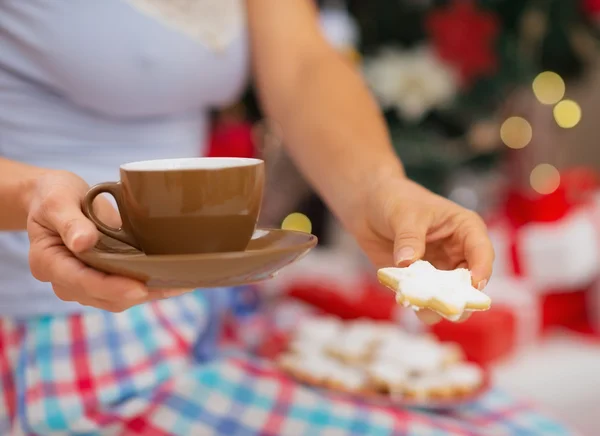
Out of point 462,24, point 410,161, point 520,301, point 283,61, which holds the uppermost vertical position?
point 462,24

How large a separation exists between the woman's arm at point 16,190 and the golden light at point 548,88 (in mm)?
1356

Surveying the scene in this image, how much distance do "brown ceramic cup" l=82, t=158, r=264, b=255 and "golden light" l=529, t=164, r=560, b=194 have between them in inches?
44.5

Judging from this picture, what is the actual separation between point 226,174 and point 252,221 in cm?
6

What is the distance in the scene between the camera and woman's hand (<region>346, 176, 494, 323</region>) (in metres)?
0.56

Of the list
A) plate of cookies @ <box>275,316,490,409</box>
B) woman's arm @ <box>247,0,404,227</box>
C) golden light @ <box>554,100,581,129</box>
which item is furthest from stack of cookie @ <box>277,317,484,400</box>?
golden light @ <box>554,100,581,129</box>

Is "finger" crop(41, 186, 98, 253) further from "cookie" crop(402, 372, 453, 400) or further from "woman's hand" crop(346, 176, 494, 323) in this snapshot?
"cookie" crop(402, 372, 453, 400)

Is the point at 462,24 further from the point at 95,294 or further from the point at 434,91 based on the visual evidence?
the point at 95,294

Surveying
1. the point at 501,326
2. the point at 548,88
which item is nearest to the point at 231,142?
the point at 501,326

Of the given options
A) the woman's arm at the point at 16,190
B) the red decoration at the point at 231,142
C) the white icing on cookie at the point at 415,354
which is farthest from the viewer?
the red decoration at the point at 231,142

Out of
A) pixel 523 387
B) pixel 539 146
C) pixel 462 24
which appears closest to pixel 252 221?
pixel 523 387

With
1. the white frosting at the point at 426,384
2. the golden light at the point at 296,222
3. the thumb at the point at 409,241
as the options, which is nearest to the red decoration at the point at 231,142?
the golden light at the point at 296,222

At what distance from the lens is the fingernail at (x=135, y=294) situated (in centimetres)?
49

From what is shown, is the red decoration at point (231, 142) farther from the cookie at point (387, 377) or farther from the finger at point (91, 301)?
the finger at point (91, 301)

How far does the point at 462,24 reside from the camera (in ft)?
5.11
